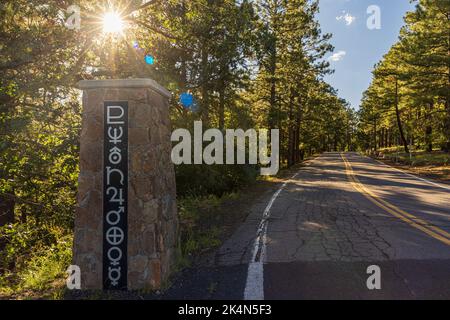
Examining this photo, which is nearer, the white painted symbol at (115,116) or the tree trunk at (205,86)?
the white painted symbol at (115,116)

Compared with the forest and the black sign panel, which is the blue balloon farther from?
the black sign panel

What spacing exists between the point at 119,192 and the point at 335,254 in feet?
11.7

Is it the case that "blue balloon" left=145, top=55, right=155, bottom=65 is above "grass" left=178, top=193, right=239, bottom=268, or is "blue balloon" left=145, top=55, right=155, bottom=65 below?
above

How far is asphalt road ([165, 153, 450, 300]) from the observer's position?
14.0ft

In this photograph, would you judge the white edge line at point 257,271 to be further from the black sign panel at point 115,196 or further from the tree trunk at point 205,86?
the tree trunk at point 205,86

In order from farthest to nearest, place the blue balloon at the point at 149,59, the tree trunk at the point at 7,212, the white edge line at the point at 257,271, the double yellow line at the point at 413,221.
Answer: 1. the blue balloon at the point at 149,59
2. the tree trunk at the point at 7,212
3. the double yellow line at the point at 413,221
4. the white edge line at the point at 257,271

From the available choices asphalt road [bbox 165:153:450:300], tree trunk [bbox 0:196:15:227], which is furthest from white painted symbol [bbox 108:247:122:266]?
tree trunk [bbox 0:196:15:227]

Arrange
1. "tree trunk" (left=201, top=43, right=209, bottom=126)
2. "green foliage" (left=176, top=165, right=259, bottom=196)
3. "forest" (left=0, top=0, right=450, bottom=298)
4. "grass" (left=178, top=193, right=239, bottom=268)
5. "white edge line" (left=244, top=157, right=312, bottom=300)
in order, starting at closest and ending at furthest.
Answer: "white edge line" (left=244, top=157, right=312, bottom=300), "grass" (left=178, top=193, right=239, bottom=268), "forest" (left=0, top=0, right=450, bottom=298), "tree trunk" (left=201, top=43, right=209, bottom=126), "green foliage" (left=176, top=165, right=259, bottom=196)

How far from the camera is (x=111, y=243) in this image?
15.0 feet

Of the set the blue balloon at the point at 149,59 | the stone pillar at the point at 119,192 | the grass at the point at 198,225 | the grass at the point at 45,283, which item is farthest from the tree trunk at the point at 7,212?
the stone pillar at the point at 119,192

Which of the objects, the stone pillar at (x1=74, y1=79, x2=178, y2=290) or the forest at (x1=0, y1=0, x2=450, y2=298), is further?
the forest at (x1=0, y1=0, x2=450, y2=298)

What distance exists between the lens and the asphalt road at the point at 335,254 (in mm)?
4262

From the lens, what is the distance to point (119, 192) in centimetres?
457

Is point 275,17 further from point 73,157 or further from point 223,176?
point 73,157
